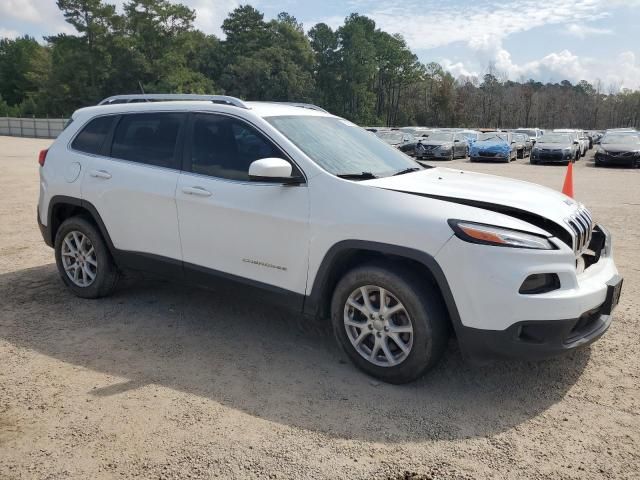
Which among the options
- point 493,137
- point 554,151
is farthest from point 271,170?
point 493,137

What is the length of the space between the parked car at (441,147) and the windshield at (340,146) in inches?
878

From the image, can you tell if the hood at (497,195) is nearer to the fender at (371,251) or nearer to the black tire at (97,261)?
the fender at (371,251)

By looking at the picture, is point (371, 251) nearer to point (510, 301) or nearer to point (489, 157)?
point (510, 301)

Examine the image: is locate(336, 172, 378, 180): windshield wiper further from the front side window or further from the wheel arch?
the wheel arch

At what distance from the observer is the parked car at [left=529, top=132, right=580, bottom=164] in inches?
939

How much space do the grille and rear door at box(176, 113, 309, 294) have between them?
172 cm

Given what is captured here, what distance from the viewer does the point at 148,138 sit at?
4.75 m

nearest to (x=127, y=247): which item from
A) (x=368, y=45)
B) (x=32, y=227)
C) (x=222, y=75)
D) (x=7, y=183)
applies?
(x=32, y=227)

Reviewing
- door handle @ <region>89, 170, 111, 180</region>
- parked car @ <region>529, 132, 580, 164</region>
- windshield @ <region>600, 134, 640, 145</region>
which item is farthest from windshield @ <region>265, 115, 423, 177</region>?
windshield @ <region>600, 134, 640, 145</region>

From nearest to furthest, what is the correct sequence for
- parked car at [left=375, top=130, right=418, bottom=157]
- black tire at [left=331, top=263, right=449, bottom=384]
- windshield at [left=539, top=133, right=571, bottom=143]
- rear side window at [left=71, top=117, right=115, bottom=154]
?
1. black tire at [left=331, top=263, right=449, bottom=384]
2. rear side window at [left=71, top=117, right=115, bottom=154]
3. windshield at [left=539, top=133, right=571, bottom=143]
4. parked car at [left=375, top=130, right=418, bottom=157]

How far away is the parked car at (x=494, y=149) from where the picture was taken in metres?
25.3

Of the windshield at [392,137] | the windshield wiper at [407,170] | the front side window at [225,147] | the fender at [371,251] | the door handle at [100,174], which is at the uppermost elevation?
the windshield at [392,137]

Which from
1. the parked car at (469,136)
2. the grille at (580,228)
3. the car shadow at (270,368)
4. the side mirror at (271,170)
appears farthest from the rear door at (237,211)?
the parked car at (469,136)

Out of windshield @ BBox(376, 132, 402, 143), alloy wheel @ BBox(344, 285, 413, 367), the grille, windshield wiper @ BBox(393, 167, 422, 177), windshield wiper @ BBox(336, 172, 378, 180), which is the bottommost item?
alloy wheel @ BBox(344, 285, 413, 367)
